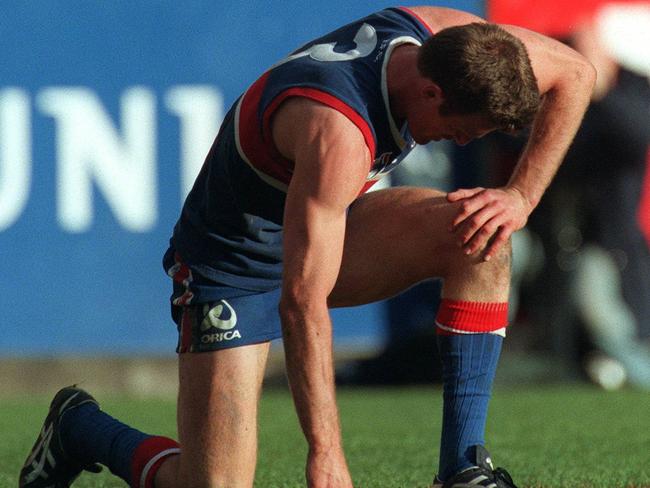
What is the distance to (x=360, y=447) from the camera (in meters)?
6.04

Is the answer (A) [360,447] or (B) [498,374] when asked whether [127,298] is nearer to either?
(B) [498,374]

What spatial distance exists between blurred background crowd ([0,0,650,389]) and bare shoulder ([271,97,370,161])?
5309 millimetres

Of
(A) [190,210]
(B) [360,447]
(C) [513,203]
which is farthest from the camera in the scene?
(B) [360,447]

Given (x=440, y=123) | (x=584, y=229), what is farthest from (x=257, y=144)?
(x=584, y=229)

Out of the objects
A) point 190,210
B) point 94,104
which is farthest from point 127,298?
point 190,210

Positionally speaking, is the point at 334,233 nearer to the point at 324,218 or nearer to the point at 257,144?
the point at 324,218

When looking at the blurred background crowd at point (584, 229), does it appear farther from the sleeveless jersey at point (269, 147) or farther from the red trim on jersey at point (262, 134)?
the red trim on jersey at point (262, 134)

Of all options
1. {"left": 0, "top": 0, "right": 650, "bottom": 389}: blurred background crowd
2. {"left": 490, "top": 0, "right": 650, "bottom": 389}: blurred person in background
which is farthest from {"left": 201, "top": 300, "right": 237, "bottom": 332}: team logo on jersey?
{"left": 490, "top": 0, "right": 650, "bottom": 389}: blurred person in background

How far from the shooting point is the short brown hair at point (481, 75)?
3705mm

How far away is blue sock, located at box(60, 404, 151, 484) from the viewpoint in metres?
4.47

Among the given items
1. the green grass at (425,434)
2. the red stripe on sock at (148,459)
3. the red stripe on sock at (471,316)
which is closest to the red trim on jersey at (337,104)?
the red stripe on sock at (471,316)

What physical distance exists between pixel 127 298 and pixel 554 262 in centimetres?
282

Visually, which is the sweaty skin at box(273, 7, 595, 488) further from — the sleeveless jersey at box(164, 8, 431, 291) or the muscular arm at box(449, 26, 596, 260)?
the muscular arm at box(449, 26, 596, 260)

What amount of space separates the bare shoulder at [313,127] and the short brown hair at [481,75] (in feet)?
0.90
